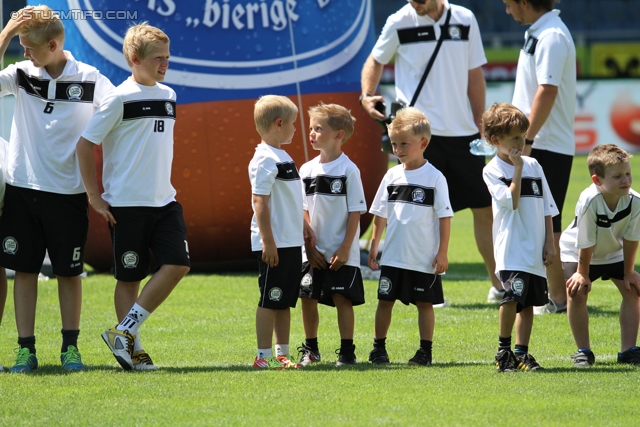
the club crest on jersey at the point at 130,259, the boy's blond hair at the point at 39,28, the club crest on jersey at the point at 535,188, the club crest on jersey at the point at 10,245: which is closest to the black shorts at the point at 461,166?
the club crest on jersey at the point at 535,188

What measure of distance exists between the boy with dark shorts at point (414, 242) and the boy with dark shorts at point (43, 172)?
155cm

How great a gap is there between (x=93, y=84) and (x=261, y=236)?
117 centimetres

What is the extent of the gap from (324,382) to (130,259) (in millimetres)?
1182

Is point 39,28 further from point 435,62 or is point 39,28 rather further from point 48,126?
point 435,62

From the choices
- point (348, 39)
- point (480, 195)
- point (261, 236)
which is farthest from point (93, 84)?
point (348, 39)

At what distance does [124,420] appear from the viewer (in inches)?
150

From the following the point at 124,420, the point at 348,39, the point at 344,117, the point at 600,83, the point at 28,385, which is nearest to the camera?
the point at 124,420

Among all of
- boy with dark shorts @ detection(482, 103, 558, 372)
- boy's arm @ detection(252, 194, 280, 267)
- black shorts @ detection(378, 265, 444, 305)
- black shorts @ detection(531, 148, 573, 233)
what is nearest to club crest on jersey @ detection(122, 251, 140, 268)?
boy's arm @ detection(252, 194, 280, 267)

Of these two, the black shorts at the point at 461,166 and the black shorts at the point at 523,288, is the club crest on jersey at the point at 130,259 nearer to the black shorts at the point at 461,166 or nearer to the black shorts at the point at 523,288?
the black shorts at the point at 523,288

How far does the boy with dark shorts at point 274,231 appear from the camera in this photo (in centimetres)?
487

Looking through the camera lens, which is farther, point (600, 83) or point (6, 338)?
point (600, 83)

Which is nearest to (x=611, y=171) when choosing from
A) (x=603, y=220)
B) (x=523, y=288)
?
(x=603, y=220)

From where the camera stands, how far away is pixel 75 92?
500cm

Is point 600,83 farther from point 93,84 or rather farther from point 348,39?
point 93,84
